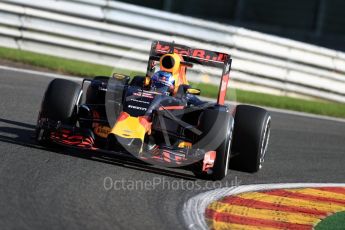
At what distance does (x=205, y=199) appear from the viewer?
729cm

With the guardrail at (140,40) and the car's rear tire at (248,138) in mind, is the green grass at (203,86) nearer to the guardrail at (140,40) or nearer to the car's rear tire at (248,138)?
the guardrail at (140,40)

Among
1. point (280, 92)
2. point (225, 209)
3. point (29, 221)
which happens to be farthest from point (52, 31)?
point (29, 221)

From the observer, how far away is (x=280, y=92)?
15703 millimetres

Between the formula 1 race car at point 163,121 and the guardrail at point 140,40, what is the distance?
5.82 meters

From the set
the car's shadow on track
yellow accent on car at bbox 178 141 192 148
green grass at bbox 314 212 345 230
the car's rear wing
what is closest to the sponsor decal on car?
the car's shadow on track

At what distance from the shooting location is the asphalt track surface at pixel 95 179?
5.95 metres

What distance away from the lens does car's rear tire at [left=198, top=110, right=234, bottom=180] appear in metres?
7.93

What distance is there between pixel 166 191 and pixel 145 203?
0.64 m

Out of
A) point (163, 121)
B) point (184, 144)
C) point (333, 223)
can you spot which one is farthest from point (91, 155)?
point (333, 223)

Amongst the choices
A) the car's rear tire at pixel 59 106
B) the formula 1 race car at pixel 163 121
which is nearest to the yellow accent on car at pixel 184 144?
the formula 1 race car at pixel 163 121

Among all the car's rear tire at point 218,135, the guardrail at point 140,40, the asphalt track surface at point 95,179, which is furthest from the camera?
the guardrail at point 140,40

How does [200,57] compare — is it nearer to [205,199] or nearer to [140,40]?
[205,199]

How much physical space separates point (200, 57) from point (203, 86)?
619cm

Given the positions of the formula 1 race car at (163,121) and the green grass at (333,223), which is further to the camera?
the formula 1 race car at (163,121)
